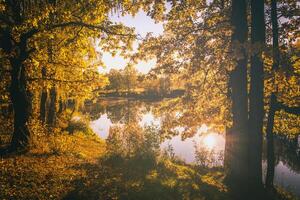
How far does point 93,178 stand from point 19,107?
481 cm

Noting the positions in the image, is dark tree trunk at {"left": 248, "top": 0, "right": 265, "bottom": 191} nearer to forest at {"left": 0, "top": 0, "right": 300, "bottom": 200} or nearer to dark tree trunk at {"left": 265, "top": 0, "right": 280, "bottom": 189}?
forest at {"left": 0, "top": 0, "right": 300, "bottom": 200}

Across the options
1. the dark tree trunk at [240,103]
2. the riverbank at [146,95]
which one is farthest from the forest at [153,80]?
the riverbank at [146,95]

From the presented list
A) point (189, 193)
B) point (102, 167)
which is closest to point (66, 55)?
point (102, 167)

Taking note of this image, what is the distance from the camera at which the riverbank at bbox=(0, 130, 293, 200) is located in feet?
32.4

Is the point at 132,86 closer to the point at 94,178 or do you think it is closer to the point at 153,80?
the point at 153,80

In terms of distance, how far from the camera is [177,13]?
12.2 m

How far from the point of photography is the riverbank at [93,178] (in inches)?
388

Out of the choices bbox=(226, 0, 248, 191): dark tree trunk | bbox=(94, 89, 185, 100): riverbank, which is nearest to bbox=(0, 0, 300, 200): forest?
bbox=(226, 0, 248, 191): dark tree trunk

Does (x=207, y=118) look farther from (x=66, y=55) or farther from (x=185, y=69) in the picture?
(x=66, y=55)

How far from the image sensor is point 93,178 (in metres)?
11.7

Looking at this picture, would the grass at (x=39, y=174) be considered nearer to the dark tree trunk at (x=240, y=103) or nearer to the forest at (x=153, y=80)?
the forest at (x=153, y=80)

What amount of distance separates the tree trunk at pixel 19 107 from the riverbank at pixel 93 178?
66cm

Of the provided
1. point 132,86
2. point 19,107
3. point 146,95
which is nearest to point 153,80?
point 19,107

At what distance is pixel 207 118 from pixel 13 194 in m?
7.33
